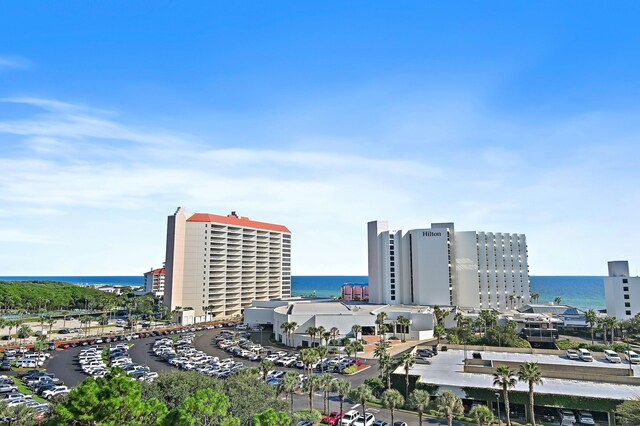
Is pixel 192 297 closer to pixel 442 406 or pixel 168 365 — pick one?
pixel 168 365

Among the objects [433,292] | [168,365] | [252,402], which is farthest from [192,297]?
[252,402]

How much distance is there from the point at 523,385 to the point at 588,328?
6388cm

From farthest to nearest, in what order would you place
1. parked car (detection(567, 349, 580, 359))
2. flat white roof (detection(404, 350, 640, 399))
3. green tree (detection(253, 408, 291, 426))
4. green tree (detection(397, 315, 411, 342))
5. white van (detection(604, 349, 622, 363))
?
1. green tree (detection(397, 315, 411, 342))
2. parked car (detection(567, 349, 580, 359))
3. white van (detection(604, 349, 622, 363))
4. flat white roof (detection(404, 350, 640, 399))
5. green tree (detection(253, 408, 291, 426))

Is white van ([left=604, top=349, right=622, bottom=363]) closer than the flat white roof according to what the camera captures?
No

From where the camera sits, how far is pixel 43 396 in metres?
51.2

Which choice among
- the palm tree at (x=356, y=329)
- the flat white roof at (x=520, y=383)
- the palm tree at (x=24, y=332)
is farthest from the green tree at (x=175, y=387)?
the palm tree at (x=24, y=332)

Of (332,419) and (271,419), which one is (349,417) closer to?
(332,419)

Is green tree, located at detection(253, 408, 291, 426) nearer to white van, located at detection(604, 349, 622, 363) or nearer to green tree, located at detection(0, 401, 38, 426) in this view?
green tree, located at detection(0, 401, 38, 426)

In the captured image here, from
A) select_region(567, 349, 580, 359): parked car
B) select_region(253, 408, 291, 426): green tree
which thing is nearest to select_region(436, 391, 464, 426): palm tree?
select_region(253, 408, 291, 426): green tree

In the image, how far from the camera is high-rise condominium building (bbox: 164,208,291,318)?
127438 mm

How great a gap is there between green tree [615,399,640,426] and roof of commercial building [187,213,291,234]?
115 metres

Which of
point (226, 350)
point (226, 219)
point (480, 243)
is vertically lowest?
point (226, 350)

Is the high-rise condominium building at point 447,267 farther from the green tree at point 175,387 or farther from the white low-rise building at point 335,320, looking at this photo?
the green tree at point 175,387

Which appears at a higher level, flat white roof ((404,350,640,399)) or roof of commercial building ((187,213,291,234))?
roof of commercial building ((187,213,291,234))
